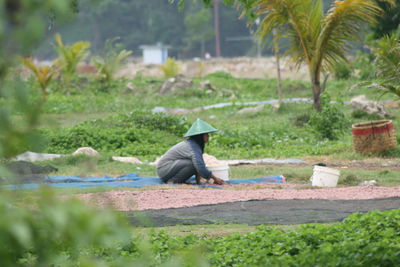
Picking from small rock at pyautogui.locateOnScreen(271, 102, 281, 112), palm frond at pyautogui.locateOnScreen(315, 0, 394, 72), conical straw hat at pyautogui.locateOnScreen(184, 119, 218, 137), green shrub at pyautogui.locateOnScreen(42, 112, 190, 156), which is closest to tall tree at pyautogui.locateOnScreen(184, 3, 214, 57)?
small rock at pyautogui.locateOnScreen(271, 102, 281, 112)

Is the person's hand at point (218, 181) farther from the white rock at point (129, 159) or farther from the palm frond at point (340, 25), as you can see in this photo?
the palm frond at point (340, 25)

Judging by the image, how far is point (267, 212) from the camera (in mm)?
8289

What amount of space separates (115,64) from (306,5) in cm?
1497

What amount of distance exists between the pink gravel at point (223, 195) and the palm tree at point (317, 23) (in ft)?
26.1

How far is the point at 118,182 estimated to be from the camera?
35.4 ft

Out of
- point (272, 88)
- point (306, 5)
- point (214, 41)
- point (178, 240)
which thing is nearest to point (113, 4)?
point (214, 41)

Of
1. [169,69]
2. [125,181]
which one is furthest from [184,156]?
[169,69]

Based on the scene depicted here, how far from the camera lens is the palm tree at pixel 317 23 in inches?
670

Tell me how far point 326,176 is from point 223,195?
1901 millimetres

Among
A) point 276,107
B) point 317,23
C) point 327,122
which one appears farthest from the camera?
point 276,107

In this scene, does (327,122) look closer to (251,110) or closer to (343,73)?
(251,110)

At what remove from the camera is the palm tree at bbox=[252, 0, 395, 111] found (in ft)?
55.8

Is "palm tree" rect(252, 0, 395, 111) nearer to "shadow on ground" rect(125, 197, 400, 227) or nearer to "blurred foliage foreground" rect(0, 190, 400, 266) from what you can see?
"shadow on ground" rect(125, 197, 400, 227)

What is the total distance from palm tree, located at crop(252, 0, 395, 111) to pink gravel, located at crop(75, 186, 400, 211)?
7.95 meters
